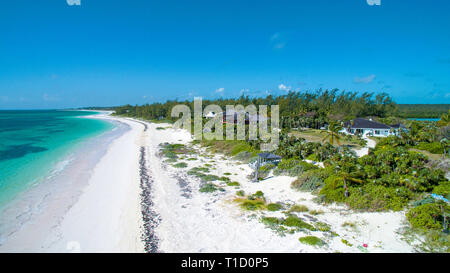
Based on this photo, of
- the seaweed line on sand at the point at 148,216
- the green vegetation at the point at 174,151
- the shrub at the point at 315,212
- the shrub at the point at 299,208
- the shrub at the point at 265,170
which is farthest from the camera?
the green vegetation at the point at 174,151

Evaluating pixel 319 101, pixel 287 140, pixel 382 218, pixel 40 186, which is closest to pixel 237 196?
pixel 382 218

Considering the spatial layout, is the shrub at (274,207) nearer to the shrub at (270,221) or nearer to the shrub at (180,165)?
the shrub at (270,221)

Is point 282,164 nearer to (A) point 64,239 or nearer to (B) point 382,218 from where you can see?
(B) point 382,218

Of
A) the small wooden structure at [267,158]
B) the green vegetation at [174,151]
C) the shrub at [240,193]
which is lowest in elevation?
the shrub at [240,193]

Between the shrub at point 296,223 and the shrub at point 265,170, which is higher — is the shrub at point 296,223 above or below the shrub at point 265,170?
below

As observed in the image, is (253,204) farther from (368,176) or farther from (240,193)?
(368,176)

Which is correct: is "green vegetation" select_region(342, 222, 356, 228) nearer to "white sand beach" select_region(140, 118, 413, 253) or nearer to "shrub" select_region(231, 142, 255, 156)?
"white sand beach" select_region(140, 118, 413, 253)

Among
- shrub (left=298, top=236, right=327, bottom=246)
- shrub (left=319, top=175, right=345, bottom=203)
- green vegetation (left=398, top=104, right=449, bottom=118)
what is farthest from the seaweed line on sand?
green vegetation (left=398, top=104, right=449, bottom=118)

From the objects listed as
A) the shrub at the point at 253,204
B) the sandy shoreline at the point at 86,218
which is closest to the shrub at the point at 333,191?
the shrub at the point at 253,204
